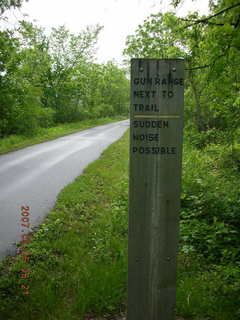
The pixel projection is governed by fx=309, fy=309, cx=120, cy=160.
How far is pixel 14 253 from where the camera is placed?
4.49 m

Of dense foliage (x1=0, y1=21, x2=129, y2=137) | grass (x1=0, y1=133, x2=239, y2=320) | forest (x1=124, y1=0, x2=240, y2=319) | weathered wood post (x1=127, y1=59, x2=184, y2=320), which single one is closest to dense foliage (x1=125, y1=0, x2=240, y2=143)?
forest (x1=124, y1=0, x2=240, y2=319)

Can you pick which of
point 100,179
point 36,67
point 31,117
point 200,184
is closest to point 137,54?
point 36,67

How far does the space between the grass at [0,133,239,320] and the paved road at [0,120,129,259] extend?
1.49 feet

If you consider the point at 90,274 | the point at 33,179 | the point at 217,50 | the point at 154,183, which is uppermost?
the point at 217,50

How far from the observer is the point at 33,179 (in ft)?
28.9

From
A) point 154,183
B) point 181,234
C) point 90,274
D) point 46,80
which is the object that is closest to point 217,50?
point 154,183

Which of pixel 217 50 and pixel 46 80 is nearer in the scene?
pixel 217 50

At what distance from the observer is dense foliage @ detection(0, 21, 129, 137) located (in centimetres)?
1609

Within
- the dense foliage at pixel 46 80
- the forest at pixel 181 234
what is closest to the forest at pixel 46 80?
the dense foliage at pixel 46 80

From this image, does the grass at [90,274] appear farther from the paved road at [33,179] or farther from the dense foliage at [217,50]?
the dense foliage at [217,50]

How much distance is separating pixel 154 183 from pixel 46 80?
3371cm

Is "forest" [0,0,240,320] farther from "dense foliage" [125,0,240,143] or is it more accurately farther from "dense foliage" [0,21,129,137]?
"dense foliage" [0,21,129,137]

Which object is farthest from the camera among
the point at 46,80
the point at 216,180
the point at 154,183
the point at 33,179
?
the point at 46,80

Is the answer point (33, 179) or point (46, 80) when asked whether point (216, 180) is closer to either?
point (33, 179)
